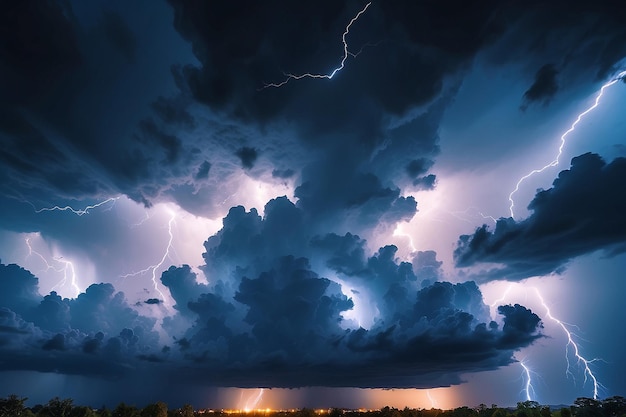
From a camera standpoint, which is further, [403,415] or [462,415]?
[462,415]

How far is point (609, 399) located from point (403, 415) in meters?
74.1

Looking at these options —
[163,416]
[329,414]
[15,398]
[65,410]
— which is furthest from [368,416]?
[15,398]

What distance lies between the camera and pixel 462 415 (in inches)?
7569

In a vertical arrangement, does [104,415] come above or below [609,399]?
below

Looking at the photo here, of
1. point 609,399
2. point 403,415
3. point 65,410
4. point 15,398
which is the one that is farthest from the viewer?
point 403,415

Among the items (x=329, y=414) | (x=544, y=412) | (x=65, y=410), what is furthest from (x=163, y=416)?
(x=544, y=412)

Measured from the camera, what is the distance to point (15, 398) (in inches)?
Answer: 5167

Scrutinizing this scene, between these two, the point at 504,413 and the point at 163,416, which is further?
the point at 504,413

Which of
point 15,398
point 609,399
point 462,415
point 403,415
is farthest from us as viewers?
point 462,415

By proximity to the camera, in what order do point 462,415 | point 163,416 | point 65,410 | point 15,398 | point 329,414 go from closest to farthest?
point 163,416 → point 65,410 → point 15,398 → point 329,414 → point 462,415

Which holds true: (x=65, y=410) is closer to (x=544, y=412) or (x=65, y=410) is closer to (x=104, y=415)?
(x=104, y=415)

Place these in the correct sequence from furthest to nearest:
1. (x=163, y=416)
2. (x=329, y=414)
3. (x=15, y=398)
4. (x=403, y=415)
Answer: (x=329, y=414) < (x=403, y=415) < (x=15, y=398) < (x=163, y=416)

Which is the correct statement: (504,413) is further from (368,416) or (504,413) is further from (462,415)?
(368,416)

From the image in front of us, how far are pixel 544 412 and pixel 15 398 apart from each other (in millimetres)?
193749
